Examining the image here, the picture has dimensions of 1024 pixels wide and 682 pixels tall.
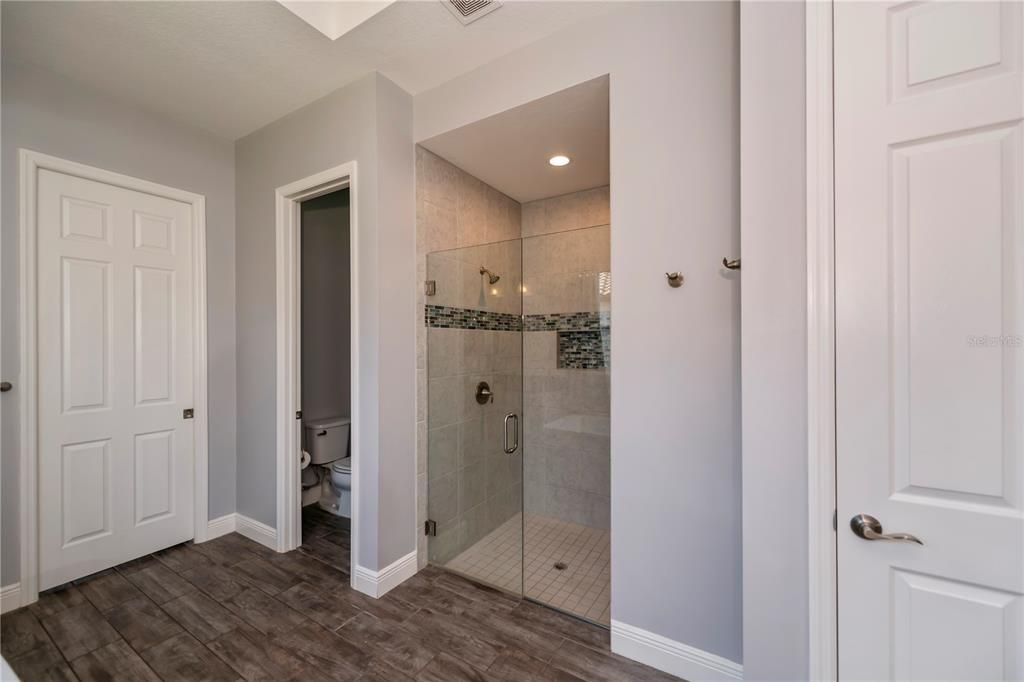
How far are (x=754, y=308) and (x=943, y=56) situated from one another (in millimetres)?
753

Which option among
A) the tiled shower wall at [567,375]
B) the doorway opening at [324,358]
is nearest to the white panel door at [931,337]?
the tiled shower wall at [567,375]

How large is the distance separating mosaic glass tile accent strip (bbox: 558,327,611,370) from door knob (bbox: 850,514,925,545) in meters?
1.49

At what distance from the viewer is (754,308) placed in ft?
4.20

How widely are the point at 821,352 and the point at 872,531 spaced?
489 millimetres

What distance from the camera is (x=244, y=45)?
1.98m

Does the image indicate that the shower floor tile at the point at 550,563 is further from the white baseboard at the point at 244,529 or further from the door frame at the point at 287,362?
the white baseboard at the point at 244,529

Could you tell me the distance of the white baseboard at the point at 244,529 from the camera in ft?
8.81

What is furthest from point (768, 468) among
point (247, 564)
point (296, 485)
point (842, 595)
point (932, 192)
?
point (247, 564)

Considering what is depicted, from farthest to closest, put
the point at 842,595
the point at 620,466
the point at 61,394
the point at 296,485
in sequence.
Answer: the point at 296,485
the point at 61,394
the point at 620,466
the point at 842,595

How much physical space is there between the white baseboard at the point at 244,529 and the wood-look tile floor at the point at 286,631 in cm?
24

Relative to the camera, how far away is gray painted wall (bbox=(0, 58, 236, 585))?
203 cm

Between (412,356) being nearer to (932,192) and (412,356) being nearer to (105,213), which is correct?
(105,213)

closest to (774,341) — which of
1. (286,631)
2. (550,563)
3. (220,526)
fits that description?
(550,563)

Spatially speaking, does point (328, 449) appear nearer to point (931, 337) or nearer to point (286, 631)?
point (286, 631)
